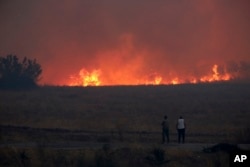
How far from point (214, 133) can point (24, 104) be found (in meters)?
31.6

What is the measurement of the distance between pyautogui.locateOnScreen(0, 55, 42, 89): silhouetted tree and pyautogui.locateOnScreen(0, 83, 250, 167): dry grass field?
330 cm

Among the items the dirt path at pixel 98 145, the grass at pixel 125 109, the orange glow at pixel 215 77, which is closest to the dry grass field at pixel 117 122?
the grass at pixel 125 109

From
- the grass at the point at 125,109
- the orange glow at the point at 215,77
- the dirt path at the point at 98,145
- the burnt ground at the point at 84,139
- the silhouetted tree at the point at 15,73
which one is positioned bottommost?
the dirt path at the point at 98,145

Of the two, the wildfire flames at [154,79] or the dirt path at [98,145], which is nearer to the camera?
the dirt path at [98,145]

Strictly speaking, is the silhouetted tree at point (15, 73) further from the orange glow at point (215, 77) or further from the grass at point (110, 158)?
the grass at point (110, 158)

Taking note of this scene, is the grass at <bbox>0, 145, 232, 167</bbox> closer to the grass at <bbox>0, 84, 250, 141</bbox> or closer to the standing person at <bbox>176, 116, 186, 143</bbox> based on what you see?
the standing person at <bbox>176, 116, 186, 143</bbox>

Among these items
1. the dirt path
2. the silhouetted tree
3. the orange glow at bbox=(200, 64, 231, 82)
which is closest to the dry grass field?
the dirt path

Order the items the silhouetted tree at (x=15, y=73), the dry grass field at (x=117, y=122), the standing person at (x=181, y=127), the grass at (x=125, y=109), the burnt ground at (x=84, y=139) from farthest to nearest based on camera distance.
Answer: the silhouetted tree at (x=15, y=73) < the grass at (x=125, y=109) < the standing person at (x=181, y=127) < the burnt ground at (x=84, y=139) < the dry grass field at (x=117, y=122)

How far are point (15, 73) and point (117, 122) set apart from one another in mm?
47602

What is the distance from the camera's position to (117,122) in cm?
4947

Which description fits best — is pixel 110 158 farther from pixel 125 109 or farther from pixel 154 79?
pixel 154 79

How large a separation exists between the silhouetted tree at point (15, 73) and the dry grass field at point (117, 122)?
3.30 metres

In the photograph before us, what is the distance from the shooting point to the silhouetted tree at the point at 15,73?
9375cm

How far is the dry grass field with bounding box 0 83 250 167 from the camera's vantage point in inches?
1147
